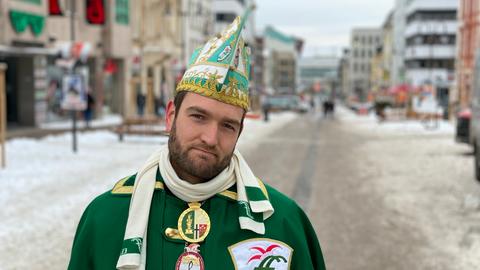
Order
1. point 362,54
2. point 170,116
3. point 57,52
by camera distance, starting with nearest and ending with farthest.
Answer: point 170,116 < point 57,52 < point 362,54

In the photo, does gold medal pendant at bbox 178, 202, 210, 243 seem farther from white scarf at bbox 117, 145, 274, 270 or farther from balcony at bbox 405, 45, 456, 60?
balcony at bbox 405, 45, 456, 60

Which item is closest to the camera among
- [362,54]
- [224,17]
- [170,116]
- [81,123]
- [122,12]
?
[170,116]

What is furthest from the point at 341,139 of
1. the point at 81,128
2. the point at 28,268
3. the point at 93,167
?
the point at 28,268

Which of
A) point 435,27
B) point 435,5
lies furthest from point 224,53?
point 435,5

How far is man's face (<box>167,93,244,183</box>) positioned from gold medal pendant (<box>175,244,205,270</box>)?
23 centimetres

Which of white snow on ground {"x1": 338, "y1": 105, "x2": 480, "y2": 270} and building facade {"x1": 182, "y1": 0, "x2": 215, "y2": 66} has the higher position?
building facade {"x1": 182, "y1": 0, "x2": 215, "y2": 66}

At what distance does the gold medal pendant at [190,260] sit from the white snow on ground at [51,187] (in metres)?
2.11

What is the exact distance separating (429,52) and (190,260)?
281ft

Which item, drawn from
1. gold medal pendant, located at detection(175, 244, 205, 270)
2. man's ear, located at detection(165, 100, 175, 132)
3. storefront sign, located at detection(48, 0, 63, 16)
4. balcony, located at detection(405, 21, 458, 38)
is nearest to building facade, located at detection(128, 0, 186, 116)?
storefront sign, located at detection(48, 0, 63, 16)

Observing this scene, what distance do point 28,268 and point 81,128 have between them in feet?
74.8

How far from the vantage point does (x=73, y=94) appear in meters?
Result: 19.8

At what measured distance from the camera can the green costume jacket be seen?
7.78ft

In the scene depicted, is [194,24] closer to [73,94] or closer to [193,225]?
[73,94]

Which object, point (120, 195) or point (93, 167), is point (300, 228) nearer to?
point (120, 195)
